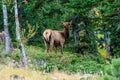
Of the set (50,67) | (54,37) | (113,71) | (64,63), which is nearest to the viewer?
(113,71)

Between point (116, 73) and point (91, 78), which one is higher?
point (116, 73)

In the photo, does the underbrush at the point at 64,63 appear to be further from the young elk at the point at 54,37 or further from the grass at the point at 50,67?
the young elk at the point at 54,37

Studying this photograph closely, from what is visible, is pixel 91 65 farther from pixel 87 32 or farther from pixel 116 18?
pixel 87 32

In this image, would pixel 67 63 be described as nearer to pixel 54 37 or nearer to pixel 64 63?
pixel 64 63

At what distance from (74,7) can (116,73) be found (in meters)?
9.29

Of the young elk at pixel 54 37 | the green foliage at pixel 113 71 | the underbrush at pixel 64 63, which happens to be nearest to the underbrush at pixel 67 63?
the underbrush at pixel 64 63

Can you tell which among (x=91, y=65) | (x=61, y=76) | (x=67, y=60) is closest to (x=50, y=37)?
(x=67, y=60)


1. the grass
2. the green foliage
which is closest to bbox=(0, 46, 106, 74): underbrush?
the grass

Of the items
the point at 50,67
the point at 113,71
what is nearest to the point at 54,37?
the point at 50,67

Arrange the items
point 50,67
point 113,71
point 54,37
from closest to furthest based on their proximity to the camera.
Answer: point 113,71, point 50,67, point 54,37

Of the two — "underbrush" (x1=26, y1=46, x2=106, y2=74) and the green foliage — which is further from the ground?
the green foliage

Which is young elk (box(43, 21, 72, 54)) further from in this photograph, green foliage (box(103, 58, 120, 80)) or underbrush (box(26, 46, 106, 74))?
green foliage (box(103, 58, 120, 80))

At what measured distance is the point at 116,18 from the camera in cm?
1526

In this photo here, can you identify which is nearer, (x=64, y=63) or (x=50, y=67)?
(x=50, y=67)
